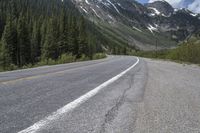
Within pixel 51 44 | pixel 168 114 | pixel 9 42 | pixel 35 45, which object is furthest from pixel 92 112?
pixel 35 45

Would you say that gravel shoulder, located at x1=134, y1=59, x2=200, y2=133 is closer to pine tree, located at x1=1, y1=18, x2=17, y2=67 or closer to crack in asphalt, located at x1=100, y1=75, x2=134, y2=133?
crack in asphalt, located at x1=100, y1=75, x2=134, y2=133

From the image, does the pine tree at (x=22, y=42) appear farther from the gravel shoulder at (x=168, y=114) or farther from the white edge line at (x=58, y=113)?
the gravel shoulder at (x=168, y=114)

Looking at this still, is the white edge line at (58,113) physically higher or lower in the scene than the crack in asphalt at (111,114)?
higher

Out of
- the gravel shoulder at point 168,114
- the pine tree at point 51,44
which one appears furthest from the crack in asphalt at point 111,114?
the pine tree at point 51,44

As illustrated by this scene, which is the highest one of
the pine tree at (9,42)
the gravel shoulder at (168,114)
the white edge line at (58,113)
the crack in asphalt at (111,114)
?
the pine tree at (9,42)

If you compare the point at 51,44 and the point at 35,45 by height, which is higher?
the point at 51,44

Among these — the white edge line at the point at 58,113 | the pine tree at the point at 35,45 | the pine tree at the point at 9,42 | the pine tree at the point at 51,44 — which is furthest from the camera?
the pine tree at the point at 35,45

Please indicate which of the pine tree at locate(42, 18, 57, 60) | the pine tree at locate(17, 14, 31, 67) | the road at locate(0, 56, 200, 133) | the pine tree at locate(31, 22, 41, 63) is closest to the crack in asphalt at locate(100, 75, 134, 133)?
the road at locate(0, 56, 200, 133)

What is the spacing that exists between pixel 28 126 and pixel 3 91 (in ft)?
11.8

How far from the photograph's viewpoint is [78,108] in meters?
6.39

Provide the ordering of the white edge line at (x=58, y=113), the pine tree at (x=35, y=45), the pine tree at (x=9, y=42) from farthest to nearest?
1. the pine tree at (x=35, y=45)
2. the pine tree at (x=9, y=42)
3. the white edge line at (x=58, y=113)

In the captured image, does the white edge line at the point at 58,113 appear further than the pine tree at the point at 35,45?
No

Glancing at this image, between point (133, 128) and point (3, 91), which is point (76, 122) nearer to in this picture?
point (133, 128)

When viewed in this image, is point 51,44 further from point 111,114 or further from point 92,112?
point 111,114
